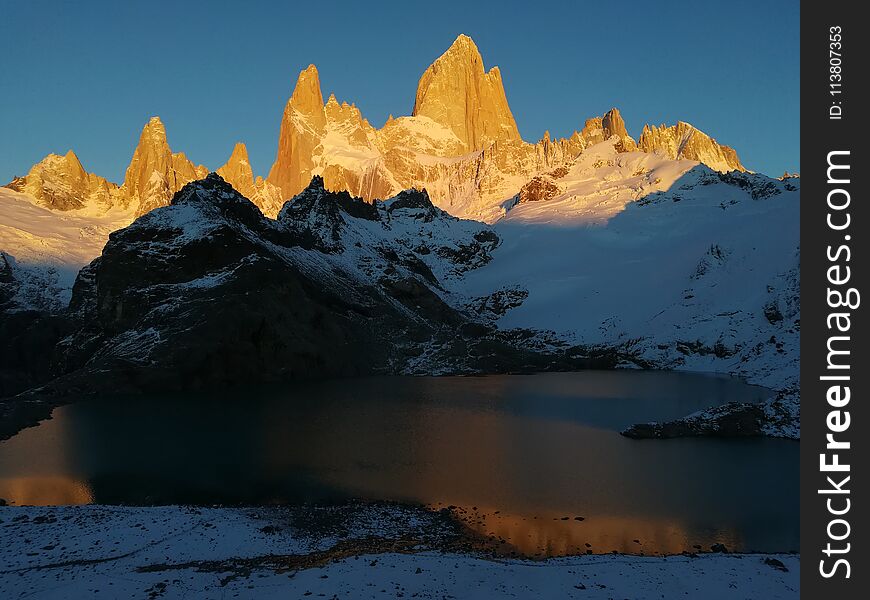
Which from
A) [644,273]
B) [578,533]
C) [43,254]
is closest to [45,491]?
[578,533]

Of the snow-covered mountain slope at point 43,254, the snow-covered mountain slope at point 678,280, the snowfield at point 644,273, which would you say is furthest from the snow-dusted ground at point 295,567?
the snow-covered mountain slope at point 43,254

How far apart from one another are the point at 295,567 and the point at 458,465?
22448mm

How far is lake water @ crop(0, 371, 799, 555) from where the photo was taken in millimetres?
32594

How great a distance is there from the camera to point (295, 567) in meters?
23.5

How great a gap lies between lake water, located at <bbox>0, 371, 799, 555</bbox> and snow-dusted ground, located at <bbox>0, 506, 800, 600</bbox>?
5572mm

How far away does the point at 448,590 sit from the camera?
21156 mm

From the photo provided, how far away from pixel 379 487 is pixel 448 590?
18788mm

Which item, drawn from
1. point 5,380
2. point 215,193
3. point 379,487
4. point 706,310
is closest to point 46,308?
point 5,380

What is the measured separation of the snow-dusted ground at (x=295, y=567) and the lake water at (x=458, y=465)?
18.3ft

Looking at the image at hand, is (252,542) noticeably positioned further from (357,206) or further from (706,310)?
(357,206)

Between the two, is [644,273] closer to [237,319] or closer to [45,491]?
[237,319]

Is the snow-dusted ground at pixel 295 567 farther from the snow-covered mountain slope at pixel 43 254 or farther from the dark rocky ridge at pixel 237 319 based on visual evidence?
the snow-covered mountain slope at pixel 43 254

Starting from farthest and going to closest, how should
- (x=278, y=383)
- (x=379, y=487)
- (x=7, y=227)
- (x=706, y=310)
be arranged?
(x=7, y=227), (x=706, y=310), (x=278, y=383), (x=379, y=487)

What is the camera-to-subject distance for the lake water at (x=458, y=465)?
32594 mm
